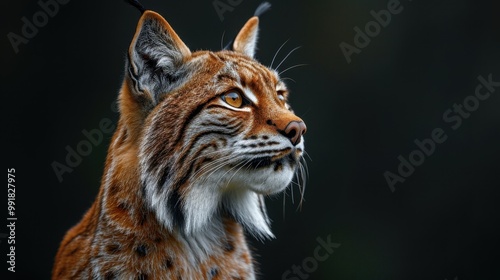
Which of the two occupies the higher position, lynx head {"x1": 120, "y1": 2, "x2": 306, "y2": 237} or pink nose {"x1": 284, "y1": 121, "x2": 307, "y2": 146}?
lynx head {"x1": 120, "y1": 2, "x2": 306, "y2": 237}

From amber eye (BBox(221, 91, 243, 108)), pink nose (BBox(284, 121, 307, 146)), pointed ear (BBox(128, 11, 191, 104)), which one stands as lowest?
pink nose (BBox(284, 121, 307, 146))

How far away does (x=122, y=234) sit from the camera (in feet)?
11.1

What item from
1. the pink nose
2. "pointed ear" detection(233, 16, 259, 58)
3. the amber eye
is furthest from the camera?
"pointed ear" detection(233, 16, 259, 58)

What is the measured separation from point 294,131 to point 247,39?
0.99m

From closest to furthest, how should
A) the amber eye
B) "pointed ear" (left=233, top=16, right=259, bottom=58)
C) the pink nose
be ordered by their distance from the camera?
the pink nose
the amber eye
"pointed ear" (left=233, top=16, right=259, bottom=58)

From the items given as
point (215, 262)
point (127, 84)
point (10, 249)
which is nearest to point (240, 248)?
point (215, 262)

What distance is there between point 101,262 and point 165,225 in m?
0.36

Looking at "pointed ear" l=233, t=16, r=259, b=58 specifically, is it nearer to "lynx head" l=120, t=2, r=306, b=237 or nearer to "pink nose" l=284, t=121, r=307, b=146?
"lynx head" l=120, t=2, r=306, b=237

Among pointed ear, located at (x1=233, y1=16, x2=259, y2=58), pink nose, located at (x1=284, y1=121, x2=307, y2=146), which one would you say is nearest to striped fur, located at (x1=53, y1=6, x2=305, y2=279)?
pink nose, located at (x1=284, y1=121, x2=307, y2=146)

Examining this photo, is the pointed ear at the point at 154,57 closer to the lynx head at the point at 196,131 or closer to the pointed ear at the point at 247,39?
the lynx head at the point at 196,131

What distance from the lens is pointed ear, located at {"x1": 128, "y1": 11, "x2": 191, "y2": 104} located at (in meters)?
3.40

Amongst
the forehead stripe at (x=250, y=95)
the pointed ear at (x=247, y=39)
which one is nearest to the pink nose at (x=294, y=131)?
the forehead stripe at (x=250, y=95)

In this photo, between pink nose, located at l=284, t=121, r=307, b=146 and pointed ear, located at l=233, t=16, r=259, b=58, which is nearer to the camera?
pink nose, located at l=284, t=121, r=307, b=146

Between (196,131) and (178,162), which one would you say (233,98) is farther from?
(178,162)
